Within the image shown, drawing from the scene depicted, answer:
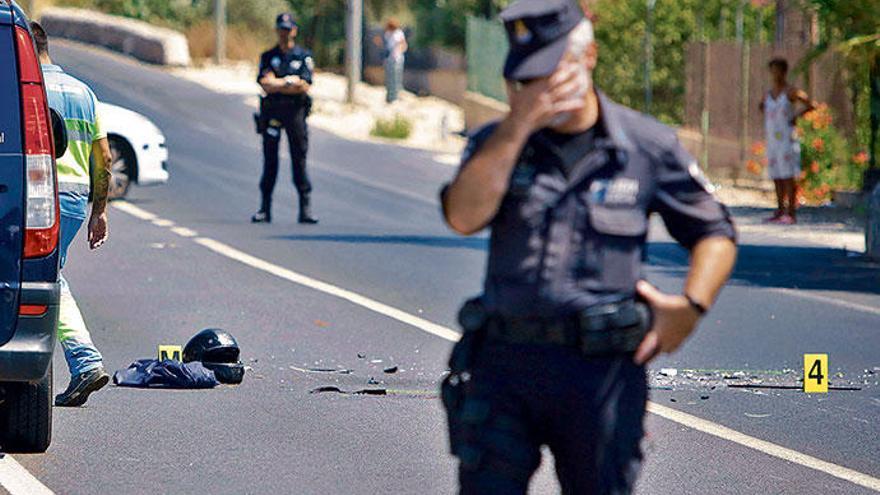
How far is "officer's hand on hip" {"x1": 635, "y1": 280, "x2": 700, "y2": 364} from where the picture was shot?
5023mm

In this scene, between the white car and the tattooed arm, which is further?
the white car

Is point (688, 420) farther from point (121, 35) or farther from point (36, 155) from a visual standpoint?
point (121, 35)

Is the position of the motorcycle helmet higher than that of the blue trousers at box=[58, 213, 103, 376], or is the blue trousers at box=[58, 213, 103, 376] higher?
the blue trousers at box=[58, 213, 103, 376]

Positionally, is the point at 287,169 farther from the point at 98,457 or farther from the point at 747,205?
the point at 98,457

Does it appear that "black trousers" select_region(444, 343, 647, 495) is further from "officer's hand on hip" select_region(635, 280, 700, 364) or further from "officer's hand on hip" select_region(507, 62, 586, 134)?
"officer's hand on hip" select_region(507, 62, 586, 134)

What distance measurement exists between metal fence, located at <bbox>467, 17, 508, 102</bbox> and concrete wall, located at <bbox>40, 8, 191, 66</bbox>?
8.97 m

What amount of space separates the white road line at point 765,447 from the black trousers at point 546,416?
3439 millimetres

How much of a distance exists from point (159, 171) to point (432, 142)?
13212 mm

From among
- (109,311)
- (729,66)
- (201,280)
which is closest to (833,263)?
(201,280)

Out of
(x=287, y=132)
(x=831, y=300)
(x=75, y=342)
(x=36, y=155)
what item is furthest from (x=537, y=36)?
(x=287, y=132)

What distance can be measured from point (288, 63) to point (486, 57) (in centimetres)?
1956

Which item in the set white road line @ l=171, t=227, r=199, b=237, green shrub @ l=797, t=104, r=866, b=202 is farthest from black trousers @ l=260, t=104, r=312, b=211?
green shrub @ l=797, t=104, r=866, b=202

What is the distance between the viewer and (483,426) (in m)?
5.04

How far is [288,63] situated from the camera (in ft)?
64.6
